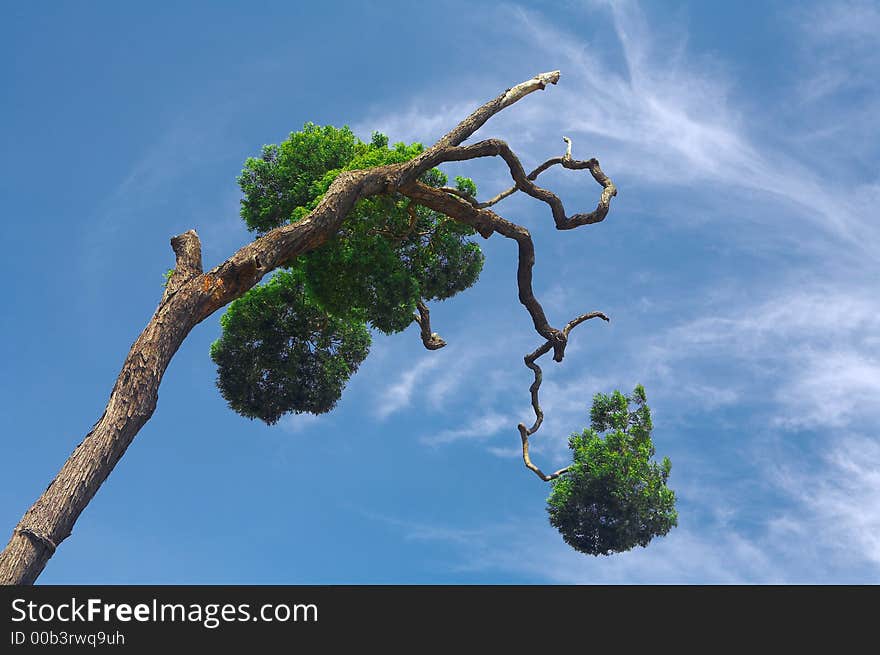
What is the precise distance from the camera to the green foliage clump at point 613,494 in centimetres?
1734

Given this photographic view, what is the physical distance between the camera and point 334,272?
1612 cm

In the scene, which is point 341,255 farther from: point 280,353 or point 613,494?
point 613,494

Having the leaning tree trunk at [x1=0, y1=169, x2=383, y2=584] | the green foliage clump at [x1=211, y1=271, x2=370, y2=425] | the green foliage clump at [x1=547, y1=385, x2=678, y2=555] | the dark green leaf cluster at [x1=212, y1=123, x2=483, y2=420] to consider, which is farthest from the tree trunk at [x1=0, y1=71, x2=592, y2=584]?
the green foliage clump at [x1=211, y1=271, x2=370, y2=425]

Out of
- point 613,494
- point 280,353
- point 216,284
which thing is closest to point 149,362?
point 216,284

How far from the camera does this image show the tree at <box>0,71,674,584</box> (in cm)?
1175

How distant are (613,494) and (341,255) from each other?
7713 mm

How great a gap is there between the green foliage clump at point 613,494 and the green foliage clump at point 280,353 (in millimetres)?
6168

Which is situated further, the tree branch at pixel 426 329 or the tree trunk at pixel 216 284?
the tree branch at pixel 426 329

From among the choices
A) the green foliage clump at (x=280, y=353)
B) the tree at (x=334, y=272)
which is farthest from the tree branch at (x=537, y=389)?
the green foliage clump at (x=280, y=353)

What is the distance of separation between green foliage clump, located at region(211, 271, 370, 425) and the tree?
30mm

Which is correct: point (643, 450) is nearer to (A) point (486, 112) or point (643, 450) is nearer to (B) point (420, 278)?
(B) point (420, 278)

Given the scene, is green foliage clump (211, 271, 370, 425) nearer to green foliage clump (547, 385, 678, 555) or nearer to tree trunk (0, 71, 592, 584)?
tree trunk (0, 71, 592, 584)

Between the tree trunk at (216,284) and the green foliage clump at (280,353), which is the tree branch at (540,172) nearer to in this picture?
the tree trunk at (216,284)

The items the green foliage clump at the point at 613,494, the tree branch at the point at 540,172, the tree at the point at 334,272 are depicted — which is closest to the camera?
the tree at the point at 334,272
